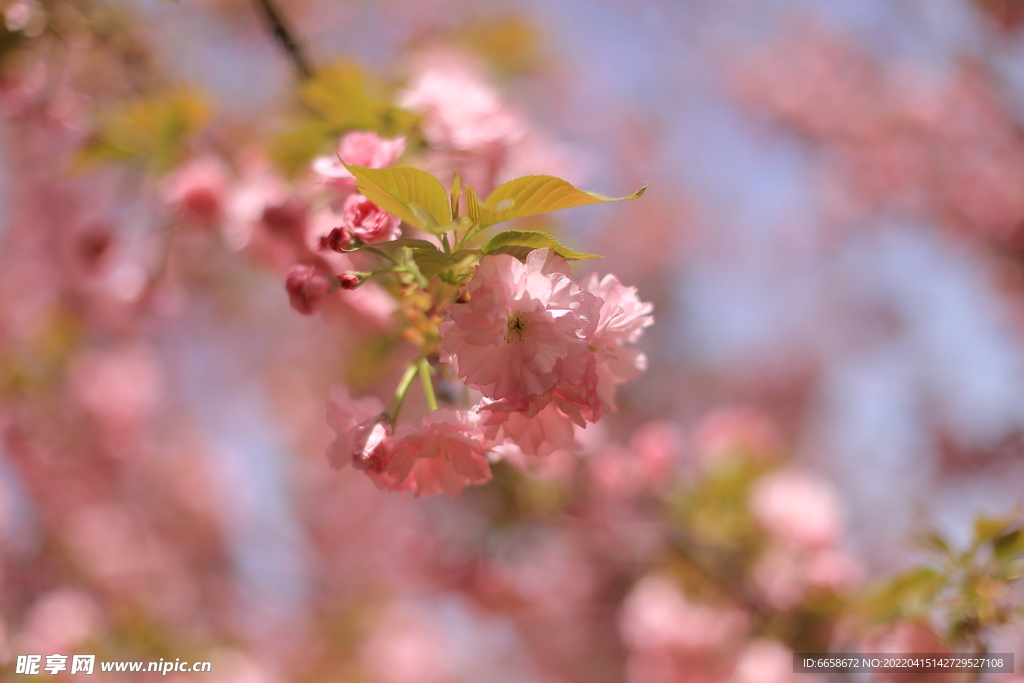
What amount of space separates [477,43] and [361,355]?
1283 millimetres

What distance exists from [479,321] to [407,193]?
0.21 meters

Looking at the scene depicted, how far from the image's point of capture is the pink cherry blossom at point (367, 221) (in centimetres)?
83

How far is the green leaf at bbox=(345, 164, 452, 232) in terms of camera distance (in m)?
0.77

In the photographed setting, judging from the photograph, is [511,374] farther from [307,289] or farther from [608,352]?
[307,289]

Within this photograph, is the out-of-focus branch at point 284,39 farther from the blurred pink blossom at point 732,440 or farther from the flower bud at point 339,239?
the blurred pink blossom at point 732,440

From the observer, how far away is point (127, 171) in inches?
68.6

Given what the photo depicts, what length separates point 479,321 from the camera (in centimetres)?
73

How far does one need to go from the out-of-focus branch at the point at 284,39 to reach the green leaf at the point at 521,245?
836 mm

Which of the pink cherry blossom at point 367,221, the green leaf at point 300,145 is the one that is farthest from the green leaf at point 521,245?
the green leaf at point 300,145

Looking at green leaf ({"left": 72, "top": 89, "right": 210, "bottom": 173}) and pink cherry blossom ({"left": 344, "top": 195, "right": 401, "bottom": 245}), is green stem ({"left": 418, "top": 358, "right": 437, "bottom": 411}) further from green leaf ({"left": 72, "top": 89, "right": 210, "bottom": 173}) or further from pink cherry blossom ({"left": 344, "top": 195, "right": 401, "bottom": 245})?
green leaf ({"left": 72, "top": 89, "right": 210, "bottom": 173})

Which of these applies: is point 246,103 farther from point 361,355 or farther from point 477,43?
point 361,355

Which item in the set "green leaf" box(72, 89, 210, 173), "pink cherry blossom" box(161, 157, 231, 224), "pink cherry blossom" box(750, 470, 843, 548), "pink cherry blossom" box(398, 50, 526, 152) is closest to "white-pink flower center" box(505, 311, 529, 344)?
"pink cherry blossom" box(398, 50, 526, 152)

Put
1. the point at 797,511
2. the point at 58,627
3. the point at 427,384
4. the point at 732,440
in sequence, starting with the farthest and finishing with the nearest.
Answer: the point at 732,440 < the point at 58,627 < the point at 797,511 < the point at 427,384

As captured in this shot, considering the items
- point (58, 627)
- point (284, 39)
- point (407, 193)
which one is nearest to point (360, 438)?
point (407, 193)
